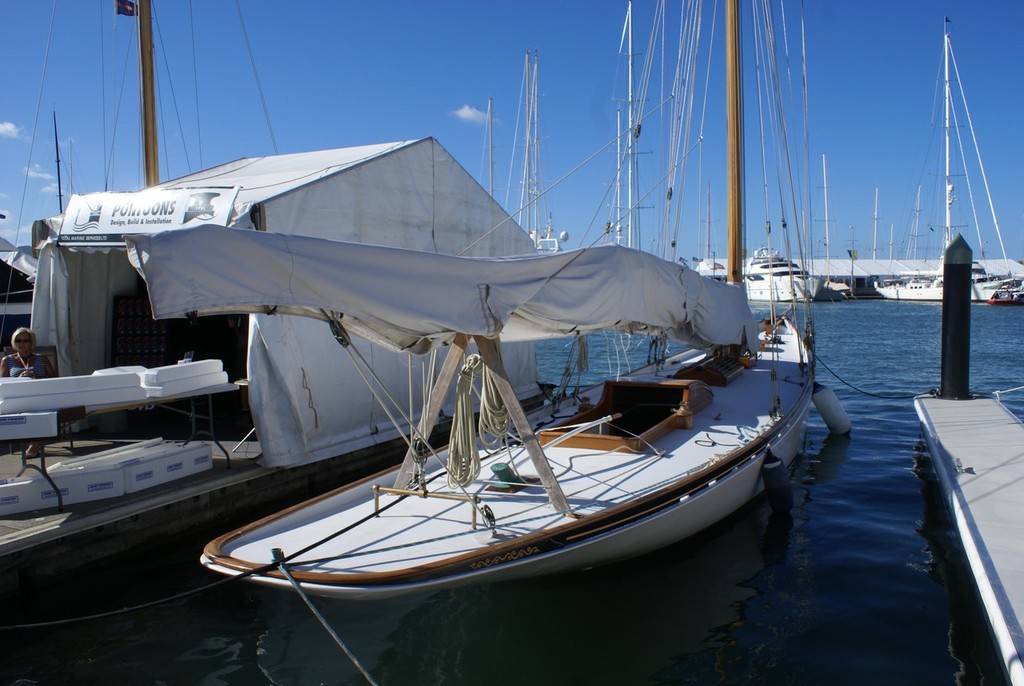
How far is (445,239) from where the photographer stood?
40.0 ft

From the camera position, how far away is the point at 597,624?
6.08m

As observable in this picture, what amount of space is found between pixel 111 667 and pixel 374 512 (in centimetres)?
224

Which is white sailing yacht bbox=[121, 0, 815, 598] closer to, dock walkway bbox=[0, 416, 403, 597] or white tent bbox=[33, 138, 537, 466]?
white tent bbox=[33, 138, 537, 466]

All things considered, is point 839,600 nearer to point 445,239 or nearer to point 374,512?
point 374,512

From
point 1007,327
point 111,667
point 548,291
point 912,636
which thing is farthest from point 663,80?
point 1007,327

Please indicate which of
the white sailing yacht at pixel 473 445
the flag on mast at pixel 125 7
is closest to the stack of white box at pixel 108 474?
the white sailing yacht at pixel 473 445

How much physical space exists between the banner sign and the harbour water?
412 cm

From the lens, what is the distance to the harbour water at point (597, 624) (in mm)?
5453

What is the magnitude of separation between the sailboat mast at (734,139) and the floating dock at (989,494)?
4508mm

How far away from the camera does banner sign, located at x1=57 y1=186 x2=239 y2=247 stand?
9.31 metres

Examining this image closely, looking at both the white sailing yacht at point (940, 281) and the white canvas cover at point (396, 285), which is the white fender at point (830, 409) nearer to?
the white canvas cover at point (396, 285)

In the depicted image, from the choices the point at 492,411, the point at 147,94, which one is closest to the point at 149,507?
the point at 492,411

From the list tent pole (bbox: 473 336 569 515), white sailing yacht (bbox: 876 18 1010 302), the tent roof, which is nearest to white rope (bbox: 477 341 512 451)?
tent pole (bbox: 473 336 569 515)

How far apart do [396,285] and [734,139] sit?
11.2 meters
